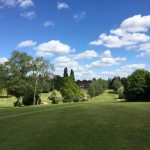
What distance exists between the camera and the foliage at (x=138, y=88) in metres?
96.5

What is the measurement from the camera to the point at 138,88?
96.5 meters

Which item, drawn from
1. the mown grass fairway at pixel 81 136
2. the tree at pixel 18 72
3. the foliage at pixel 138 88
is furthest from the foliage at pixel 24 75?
the mown grass fairway at pixel 81 136

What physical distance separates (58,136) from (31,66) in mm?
77857

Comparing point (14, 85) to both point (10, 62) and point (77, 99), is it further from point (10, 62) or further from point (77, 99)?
point (77, 99)

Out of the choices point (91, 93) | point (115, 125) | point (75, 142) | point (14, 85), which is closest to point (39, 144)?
point (75, 142)

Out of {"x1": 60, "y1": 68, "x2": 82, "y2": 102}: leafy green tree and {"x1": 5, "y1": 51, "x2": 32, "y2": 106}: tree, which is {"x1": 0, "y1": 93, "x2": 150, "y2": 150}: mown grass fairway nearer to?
{"x1": 5, "y1": 51, "x2": 32, "y2": 106}: tree

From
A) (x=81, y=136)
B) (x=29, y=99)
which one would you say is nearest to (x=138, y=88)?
(x=29, y=99)

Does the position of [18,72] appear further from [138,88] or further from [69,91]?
[138,88]

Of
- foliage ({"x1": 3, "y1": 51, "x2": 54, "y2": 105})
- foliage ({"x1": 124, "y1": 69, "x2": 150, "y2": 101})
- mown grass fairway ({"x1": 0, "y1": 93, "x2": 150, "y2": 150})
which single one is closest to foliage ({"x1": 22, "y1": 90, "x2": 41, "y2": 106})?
foliage ({"x1": 3, "y1": 51, "x2": 54, "y2": 105})

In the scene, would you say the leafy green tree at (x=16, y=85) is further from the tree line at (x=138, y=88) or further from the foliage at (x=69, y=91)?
the tree line at (x=138, y=88)

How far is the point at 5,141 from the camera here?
635 inches

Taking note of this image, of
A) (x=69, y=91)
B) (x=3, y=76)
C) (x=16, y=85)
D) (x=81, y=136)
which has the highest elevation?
(x=3, y=76)

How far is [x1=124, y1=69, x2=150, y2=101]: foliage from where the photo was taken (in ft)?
317

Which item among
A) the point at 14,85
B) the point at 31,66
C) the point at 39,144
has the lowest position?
the point at 39,144
